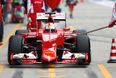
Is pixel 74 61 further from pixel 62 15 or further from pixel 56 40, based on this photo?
pixel 62 15

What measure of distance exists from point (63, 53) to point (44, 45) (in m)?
0.48

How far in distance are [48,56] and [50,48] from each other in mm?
336

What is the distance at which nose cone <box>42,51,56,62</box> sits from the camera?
44.0 ft

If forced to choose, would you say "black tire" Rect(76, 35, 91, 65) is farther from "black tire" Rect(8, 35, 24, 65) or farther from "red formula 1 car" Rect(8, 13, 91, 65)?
"black tire" Rect(8, 35, 24, 65)

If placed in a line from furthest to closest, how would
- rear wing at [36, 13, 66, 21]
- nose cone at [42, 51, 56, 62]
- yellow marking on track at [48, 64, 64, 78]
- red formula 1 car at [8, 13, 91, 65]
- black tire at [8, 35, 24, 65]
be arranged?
rear wing at [36, 13, 66, 21] → black tire at [8, 35, 24, 65] → red formula 1 car at [8, 13, 91, 65] → nose cone at [42, 51, 56, 62] → yellow marking on track at [48, 64, 64, 78]

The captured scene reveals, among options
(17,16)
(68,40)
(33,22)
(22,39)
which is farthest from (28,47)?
(17,16)

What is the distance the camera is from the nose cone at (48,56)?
13.4m

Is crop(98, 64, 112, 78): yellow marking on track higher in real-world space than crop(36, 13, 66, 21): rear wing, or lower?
lower

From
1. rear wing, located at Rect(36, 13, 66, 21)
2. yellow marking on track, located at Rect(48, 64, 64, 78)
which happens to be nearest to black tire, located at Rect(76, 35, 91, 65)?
yellow marking on track, located at Rect(48, 64, 64, 78)

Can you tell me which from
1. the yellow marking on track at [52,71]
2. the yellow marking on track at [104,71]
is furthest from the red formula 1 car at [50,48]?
the yellow marking on track at [104,71]

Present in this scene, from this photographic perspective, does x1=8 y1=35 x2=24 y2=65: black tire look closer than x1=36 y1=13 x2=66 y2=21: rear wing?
Yes

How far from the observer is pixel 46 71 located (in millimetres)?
13297

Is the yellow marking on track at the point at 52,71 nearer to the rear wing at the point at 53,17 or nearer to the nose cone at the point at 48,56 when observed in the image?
the nose cone at the point at 48,56

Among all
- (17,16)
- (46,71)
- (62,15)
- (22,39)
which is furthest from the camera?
(17,16)
